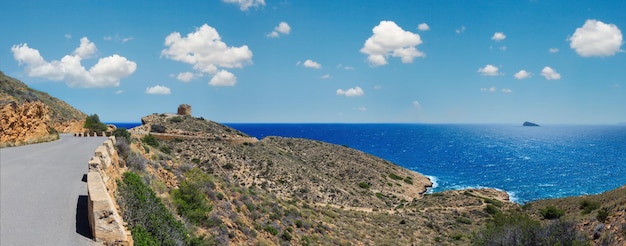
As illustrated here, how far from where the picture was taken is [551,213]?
38500 mm

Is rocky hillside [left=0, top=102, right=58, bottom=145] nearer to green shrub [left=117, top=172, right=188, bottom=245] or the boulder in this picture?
green shrub [left=117, top=172, right=188, bottom=245]

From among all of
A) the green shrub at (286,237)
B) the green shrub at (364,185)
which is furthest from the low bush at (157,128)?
the green shrub at (286,237)

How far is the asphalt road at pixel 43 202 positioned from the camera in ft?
27.6

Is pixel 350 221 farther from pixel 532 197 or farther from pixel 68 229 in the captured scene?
pixel 532 197

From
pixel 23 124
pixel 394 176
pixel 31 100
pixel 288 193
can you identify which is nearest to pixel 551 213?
pixel 288 193

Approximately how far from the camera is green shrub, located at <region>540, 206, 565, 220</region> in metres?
37.2

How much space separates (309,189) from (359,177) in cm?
→ 2152

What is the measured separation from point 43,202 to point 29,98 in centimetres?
3538

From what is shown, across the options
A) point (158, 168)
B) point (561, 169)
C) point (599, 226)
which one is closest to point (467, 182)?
point (561, 169)

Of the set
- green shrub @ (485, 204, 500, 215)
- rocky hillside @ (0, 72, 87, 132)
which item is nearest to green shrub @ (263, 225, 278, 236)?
rocky hillside @ (0, 72, 87, 132)

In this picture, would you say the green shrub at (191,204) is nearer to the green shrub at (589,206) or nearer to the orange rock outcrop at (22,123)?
the orange rock outcrop at (22,123)

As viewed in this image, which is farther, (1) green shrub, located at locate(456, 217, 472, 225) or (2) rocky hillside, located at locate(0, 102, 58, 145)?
(1) green shrub, located at locate(456, 217, 472, 225)

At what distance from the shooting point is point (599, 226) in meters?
24.0

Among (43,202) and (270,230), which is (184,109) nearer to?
(270,230)
